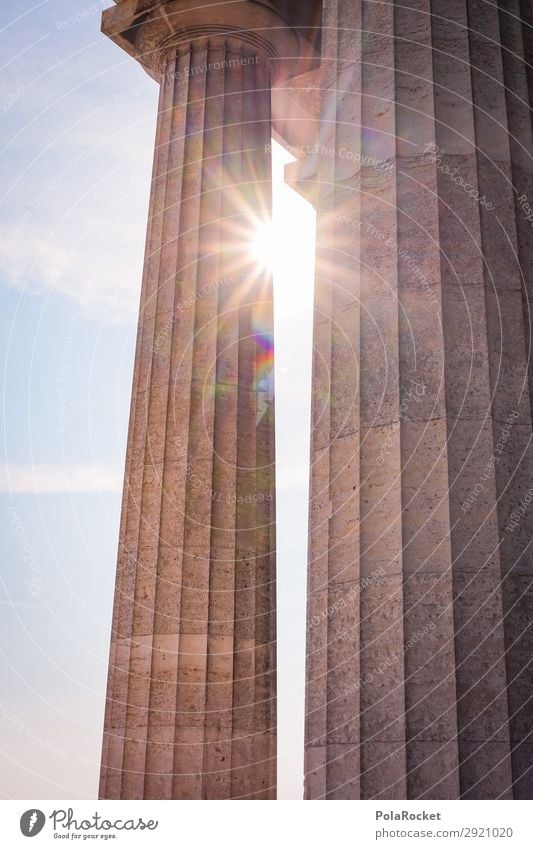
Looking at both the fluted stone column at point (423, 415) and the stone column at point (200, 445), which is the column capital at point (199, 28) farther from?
the fluted stone column at point (423, 415)

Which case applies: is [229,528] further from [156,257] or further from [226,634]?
[156,257]

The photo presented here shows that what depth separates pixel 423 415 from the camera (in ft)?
107

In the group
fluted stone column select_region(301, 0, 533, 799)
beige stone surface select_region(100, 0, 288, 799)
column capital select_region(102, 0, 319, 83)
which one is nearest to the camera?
fluted stone column select_region(301, 0, 533, 799)

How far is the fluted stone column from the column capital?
34532mm

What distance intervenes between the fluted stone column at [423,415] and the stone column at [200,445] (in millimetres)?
24633

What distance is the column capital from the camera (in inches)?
2817

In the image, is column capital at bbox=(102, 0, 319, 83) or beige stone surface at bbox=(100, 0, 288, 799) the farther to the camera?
column capital at bbox=(102, 0, 319, 83)

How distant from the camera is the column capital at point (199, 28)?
71.6m

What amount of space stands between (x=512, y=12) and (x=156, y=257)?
3422cm

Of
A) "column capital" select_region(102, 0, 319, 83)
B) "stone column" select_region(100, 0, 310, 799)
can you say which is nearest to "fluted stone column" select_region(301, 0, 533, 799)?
"stone column" select_region(100, 0, 310, 799)

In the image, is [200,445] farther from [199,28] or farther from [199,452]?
[199,28]

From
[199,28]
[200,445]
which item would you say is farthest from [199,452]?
[199,28]

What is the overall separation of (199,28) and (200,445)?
3280cm

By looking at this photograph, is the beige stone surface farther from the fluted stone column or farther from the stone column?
the fluted stone column
